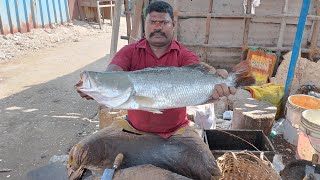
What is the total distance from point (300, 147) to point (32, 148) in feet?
13.3

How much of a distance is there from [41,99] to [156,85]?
498 cm

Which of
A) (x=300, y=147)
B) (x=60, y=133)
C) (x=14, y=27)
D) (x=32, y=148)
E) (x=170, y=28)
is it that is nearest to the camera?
(x=170, y=28)

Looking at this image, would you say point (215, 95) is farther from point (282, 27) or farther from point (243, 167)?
point (282, 27)

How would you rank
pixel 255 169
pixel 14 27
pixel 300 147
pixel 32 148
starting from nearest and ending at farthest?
pixel 255 169 → pixel 300 147 → pixel 32 148 → pixel 14 27

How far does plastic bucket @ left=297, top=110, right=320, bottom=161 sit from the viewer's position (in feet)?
12.5

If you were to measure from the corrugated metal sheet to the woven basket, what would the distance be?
1030cm

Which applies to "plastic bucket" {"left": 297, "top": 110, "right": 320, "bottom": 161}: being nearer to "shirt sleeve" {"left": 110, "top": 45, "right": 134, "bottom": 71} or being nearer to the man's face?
the man's face

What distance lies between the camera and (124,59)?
10.4 feet

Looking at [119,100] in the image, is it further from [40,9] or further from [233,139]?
[40,9]

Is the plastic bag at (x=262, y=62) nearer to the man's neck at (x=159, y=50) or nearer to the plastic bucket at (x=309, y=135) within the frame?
the plastic bucket at (x=309, y=135)

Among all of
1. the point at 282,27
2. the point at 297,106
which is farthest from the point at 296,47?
the point at 282,27

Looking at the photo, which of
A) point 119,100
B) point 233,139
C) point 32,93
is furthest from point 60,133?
point 119,100

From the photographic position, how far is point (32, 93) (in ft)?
23.3

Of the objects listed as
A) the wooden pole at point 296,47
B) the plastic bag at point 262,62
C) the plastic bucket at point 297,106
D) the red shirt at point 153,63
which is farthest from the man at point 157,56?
the plastic bag at point 262,62
